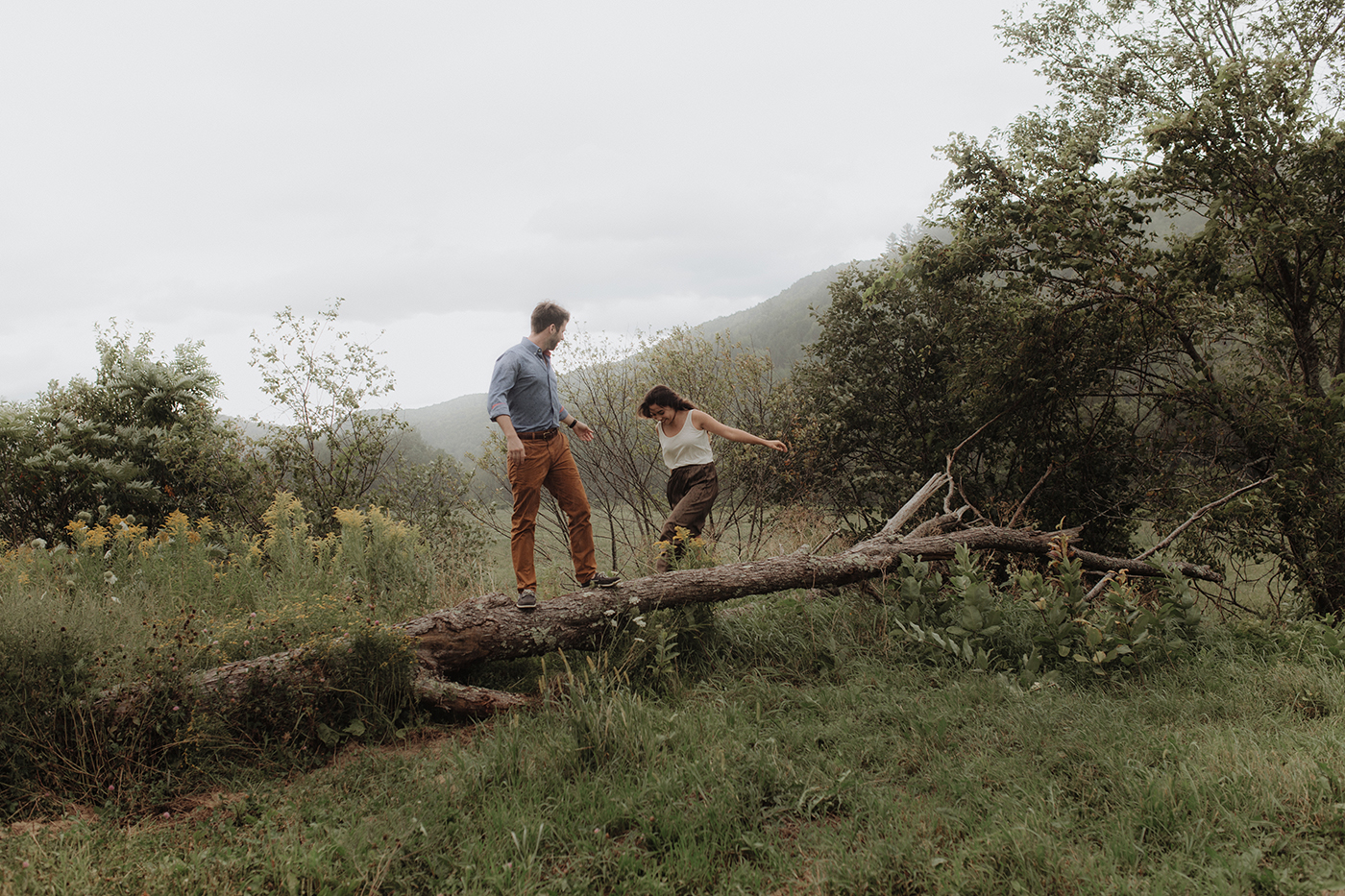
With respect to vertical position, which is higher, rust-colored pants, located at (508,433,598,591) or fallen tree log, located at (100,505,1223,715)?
rust-colored pants, located at (508,433,598,591)

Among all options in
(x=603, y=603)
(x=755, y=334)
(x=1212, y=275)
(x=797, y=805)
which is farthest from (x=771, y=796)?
(x=755, y=334)

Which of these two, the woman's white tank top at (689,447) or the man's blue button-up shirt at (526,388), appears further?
the woman's white tank top at (689,447)

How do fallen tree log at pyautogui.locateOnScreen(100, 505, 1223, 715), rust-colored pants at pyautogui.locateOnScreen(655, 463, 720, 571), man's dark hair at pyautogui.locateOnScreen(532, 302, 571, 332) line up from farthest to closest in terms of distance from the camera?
rust-colored pants at pyautogui.locateOnScreen(655, 463, 720, 571) < man's dark hair at pyautogui.locateOnScreen(532, 302, 571, 332) < fallen tree log at pyautogui.locateOnScreen(100, 505, 1223, 715)

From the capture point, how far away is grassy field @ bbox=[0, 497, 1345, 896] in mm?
2412

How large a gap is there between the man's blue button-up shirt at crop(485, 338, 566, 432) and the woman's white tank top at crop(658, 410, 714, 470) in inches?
59.3

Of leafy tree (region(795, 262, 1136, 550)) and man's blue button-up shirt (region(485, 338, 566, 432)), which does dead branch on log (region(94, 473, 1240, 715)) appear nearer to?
man's blue button-up shirt (region(485, 338, 566, 432))

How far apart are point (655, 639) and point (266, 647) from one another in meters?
2.29

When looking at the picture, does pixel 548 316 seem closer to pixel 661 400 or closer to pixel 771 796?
pixel 661 400

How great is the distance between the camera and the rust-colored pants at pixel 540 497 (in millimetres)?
4828

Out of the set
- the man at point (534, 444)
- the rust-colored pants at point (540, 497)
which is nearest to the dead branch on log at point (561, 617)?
the man at point (534, 444)

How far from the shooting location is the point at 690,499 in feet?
20.1

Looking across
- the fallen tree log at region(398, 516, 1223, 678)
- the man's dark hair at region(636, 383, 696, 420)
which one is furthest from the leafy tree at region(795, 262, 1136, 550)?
the man's dark hair at region(636, 383, 696, 420)

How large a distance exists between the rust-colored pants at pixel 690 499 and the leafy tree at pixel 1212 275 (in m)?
4.75

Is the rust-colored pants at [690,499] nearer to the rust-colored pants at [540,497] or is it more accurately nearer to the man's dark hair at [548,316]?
the rust-colored pants at [540,497]
